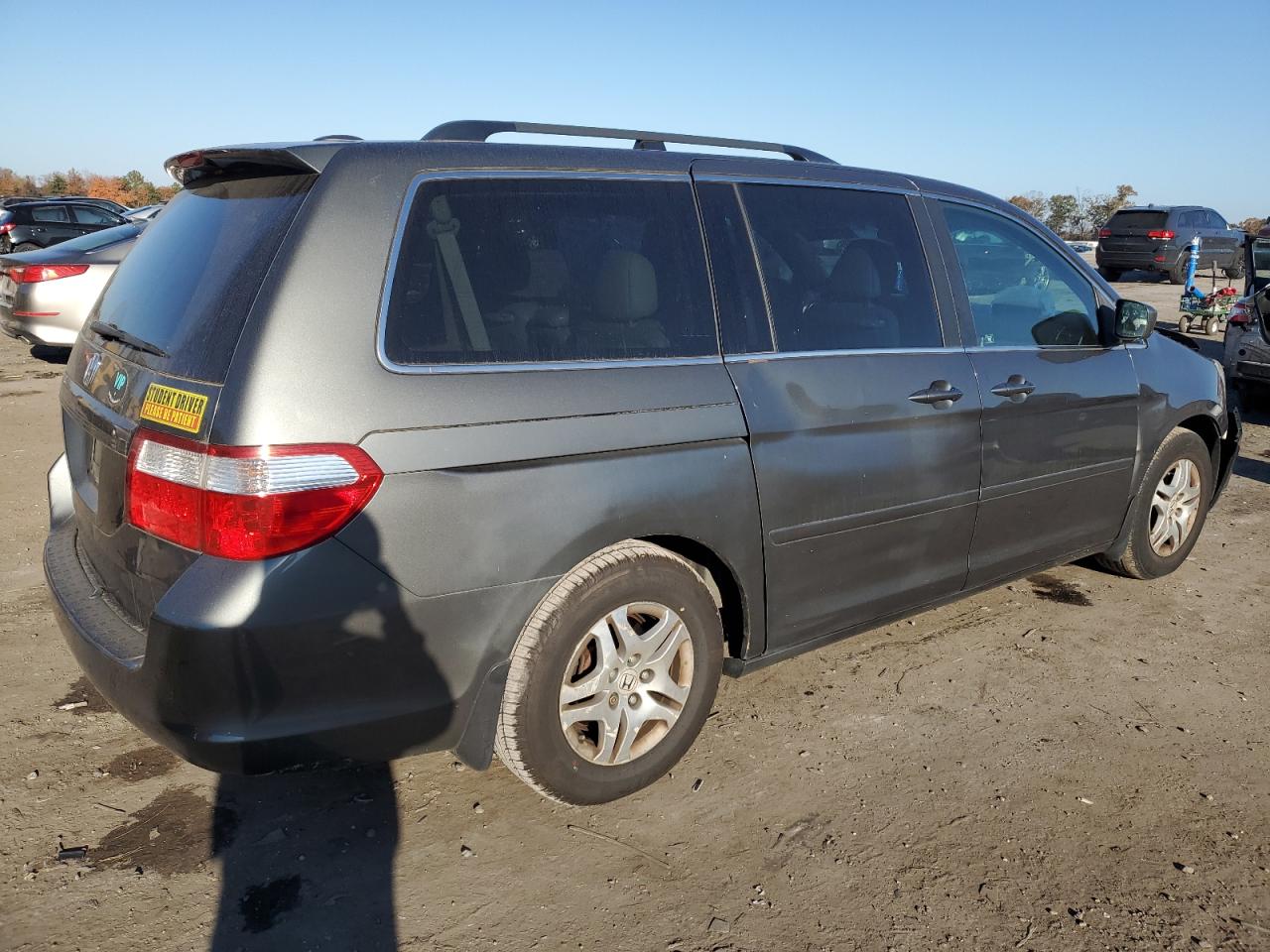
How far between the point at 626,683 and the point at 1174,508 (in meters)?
3.25

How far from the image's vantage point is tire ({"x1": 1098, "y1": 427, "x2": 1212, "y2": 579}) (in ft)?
14.8

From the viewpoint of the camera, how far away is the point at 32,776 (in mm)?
3002

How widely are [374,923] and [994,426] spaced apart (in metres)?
2.65

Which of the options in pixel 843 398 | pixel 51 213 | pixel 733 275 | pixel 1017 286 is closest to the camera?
pixel 733 275

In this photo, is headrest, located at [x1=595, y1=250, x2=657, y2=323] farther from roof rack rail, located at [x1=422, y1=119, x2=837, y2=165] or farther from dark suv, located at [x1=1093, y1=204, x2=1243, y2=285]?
dark suv, located at [x1=1093, y1=204, x2=1243, y2=285]

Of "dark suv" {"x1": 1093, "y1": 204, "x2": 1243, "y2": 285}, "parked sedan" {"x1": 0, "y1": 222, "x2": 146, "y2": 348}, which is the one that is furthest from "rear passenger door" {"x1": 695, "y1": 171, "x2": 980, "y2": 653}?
"dark suv" {"x1": 1093, "y1": 204, "x2": 1243, "y2": 285}

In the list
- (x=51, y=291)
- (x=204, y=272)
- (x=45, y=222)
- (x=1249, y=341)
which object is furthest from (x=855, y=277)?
(x=45, y=222)

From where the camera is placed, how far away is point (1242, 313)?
29.3ft

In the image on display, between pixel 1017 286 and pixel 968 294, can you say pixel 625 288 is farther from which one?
pixel 1017 286

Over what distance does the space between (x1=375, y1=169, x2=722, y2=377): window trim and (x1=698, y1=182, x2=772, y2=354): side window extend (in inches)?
1.4

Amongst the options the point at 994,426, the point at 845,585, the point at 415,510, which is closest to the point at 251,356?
the point at 415,510

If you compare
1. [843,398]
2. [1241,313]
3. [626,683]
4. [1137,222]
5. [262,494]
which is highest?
[1137,222]

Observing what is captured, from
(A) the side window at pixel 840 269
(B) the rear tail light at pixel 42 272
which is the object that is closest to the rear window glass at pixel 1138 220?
(B) the rear tail light at pixel 42 272

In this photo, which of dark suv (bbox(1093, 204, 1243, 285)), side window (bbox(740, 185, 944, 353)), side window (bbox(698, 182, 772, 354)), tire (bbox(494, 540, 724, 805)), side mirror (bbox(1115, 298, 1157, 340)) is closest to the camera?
tire (bbox(494, 540, 724, 805))
